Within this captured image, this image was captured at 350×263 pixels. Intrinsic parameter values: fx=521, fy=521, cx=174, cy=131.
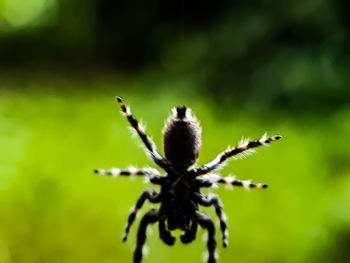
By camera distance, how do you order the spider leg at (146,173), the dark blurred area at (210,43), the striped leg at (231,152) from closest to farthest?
the striped leg at (231,152), the spider leg at (146,173), the dark blurred area at (210,43)

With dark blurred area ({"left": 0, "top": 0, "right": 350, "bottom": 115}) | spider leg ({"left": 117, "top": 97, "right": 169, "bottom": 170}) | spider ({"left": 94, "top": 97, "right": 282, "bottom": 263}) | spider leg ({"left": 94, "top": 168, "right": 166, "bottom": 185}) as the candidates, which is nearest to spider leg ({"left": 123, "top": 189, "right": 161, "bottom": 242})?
spider ({"left": 94, "top": 97, "right": 282, "bottom": 263})

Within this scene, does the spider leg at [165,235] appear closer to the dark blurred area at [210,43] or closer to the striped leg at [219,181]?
the striped leg at [219,181]

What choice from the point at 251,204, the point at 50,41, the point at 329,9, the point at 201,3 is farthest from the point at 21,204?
the point at 50,41

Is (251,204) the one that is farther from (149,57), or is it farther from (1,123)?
(149,57)

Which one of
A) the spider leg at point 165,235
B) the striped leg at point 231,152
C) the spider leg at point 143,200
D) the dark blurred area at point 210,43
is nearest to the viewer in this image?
the striped leg at point 231,152

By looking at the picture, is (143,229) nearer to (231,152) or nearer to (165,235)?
(165,235)

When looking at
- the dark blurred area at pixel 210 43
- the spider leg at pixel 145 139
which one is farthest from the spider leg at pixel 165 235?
the dark blurred area at pixel 210 43
